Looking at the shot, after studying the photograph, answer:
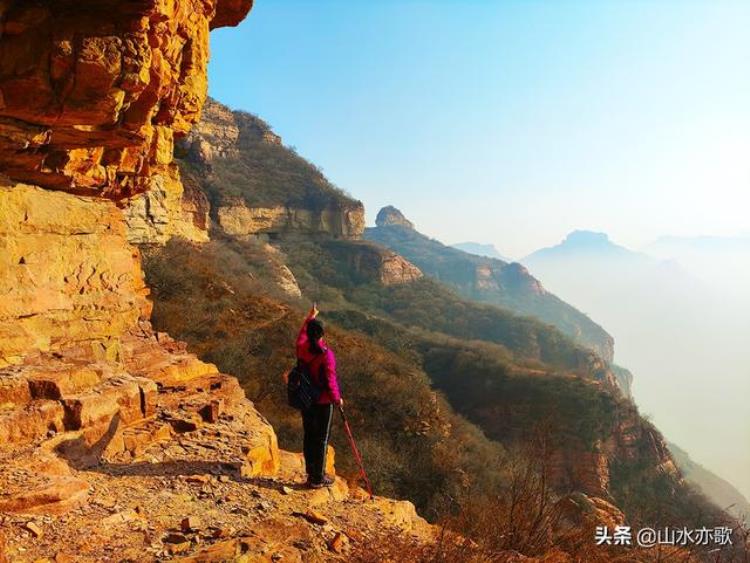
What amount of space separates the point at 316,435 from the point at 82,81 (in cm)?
396

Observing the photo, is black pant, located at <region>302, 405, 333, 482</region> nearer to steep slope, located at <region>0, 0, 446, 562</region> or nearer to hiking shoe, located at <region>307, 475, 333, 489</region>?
hiking shoe, located at <region>307, 475, 333, 489</region>

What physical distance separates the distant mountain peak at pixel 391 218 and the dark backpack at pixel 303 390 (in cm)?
10845

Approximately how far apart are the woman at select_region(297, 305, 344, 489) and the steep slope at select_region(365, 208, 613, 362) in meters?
82.1

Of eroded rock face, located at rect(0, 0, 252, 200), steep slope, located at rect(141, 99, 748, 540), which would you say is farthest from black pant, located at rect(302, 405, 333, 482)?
eroded rock face, located at rect(0, 0, 252, 200)

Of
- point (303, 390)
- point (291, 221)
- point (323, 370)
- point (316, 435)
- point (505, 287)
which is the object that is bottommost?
point (316, 435)

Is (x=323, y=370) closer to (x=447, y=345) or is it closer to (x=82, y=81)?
(x=82, y=81)

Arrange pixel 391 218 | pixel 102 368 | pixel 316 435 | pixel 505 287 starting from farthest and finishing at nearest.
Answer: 1. pixel 391 218
2. pixel 505 287
3. pixel 102 368
4. pixel 316 435

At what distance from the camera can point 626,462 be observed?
25.7m

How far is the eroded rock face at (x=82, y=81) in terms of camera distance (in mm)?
4051

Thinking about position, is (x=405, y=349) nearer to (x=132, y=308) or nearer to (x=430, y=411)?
(x=430, y=411)

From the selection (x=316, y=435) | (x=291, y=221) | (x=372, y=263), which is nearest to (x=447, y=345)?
(x=372, y=263)

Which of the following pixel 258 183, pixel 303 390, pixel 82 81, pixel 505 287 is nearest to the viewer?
pixel 82 81

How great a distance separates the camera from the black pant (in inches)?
179

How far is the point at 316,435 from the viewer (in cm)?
457
